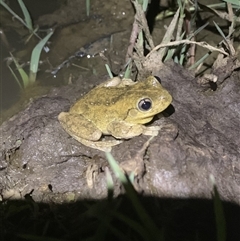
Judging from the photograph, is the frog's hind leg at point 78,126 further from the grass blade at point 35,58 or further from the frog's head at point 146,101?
the grass blade at point 35,58

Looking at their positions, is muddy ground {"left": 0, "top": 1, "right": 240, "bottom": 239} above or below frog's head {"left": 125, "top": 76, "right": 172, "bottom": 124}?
below

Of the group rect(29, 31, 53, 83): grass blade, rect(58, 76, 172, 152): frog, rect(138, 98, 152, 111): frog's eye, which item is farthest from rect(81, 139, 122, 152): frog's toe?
rect(29, 31, 53, 83): grass blade

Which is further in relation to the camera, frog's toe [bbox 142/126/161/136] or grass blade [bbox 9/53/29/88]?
grass blade [bbox 9/53/29/88]

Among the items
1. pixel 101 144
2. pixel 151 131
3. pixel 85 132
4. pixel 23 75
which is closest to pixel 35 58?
pixel 23 75

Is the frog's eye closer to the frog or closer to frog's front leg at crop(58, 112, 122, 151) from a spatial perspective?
the frog

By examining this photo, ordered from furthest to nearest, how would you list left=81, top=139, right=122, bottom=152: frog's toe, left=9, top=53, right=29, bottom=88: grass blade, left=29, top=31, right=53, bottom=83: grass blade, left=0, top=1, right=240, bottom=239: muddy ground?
left=9, top=53, right=29, bottom=88: grass blade, left=29, top=31, right=53, bottom=83: grass blade, left=81, top=139, right=122, bottom=152: frog's toe, left=0, top=1, right=240, bottom=239: muddy ground

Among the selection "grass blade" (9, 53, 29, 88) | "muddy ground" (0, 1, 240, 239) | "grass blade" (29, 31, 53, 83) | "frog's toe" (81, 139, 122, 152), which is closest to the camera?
"muddy ground" (0, 1, 240, 239)

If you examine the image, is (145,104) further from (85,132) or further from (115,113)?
(85,132)

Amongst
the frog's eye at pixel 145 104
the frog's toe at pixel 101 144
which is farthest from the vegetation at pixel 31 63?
the frog's eye at pixel 145 104
